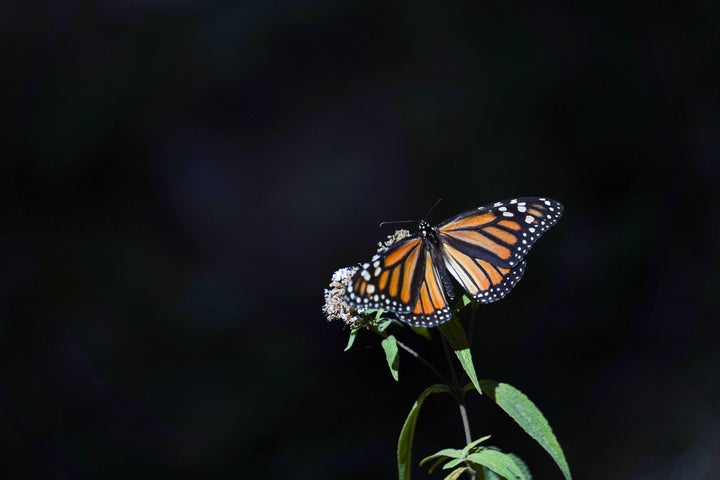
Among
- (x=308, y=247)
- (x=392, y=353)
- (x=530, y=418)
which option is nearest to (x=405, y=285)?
(x=392, y=353)

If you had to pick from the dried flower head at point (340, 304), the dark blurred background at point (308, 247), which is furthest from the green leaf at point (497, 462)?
the dark blurred background at point (308, 247)

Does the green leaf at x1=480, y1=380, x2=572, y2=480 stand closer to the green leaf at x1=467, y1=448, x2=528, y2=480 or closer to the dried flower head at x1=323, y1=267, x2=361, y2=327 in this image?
the green leaf at x1=467, y1=448, x2=528, y2=480

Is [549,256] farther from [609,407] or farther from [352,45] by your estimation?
[352,45]

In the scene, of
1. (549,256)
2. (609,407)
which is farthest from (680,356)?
(549,256)

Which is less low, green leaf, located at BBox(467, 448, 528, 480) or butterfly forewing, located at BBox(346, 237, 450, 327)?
butterfly forewing, located at BBox(346, 237, 450, 327)

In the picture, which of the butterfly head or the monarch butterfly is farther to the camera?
the butterfly head

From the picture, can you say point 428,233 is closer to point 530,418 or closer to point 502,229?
point 502,229

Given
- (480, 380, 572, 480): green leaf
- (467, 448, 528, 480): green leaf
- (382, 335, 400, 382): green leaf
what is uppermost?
(382, 335, 400, 382): green leaf

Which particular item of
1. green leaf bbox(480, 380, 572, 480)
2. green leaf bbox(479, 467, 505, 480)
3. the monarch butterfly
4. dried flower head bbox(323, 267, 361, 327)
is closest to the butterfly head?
the monarch butterfly
